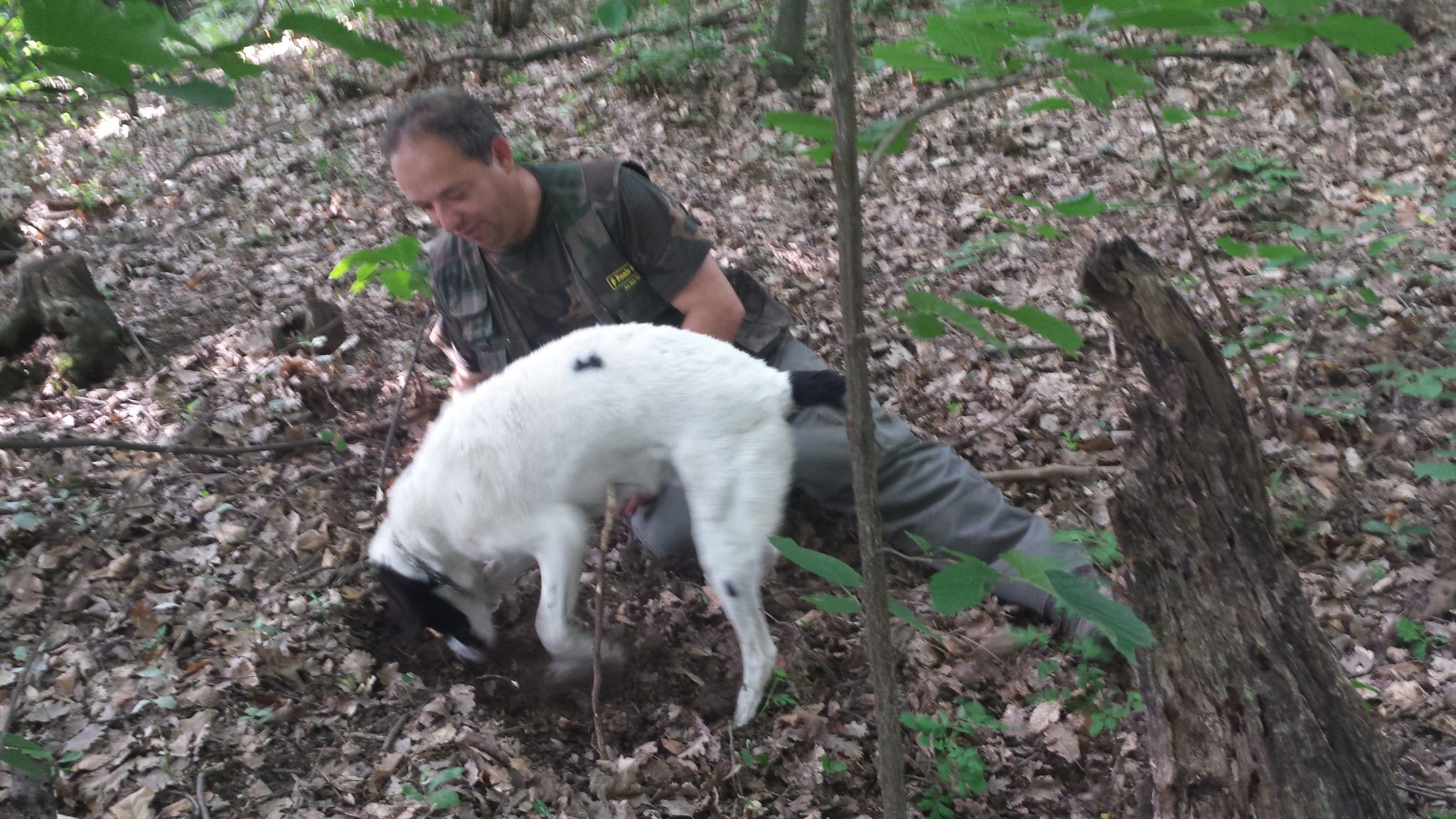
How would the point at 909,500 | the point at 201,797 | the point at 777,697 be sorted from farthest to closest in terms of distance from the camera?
the point at 909,500 → the point at 777,697 → the point at 201,797

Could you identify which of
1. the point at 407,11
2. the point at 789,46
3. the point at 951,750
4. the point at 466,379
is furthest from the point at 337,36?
the point at 789,46

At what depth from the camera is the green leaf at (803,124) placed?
5.18ft

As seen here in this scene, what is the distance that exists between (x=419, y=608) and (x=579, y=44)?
8334 mm

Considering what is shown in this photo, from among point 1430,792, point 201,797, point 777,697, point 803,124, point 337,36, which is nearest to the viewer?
point 337,36

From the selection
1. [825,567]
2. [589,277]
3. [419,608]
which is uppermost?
[825,567]

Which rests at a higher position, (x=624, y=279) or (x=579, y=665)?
A: (x=624, y=279)

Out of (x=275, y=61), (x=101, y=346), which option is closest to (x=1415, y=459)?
(x=101, y=346)

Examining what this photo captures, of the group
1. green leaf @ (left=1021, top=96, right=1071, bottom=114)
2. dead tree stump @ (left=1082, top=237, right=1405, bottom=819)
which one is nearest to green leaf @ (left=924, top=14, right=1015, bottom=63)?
green leaf @ (left=1021, top=96, right=1071, bottom=114)

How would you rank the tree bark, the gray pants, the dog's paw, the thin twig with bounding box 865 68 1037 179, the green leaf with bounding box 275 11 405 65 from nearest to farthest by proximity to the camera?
the green leaf with bounding box 275 11 405 65 → the thin twig with bounding box 865 68 1037 179 → the dog's paw → the gray pants → the tree bark

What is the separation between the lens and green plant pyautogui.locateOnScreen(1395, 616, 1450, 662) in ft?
11.1

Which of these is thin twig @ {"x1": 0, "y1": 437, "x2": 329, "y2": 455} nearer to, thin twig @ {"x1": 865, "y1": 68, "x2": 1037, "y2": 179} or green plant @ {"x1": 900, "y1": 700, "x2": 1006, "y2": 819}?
thin twig @ {"x1": 865, "y1": 68, "x2": 1037, "y2": 179}

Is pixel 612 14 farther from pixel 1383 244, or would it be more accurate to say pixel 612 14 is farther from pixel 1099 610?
pixel 1099 610

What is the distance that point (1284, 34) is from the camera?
1465mm

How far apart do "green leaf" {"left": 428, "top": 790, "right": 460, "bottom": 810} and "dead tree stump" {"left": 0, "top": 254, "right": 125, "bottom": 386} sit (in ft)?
12.7
